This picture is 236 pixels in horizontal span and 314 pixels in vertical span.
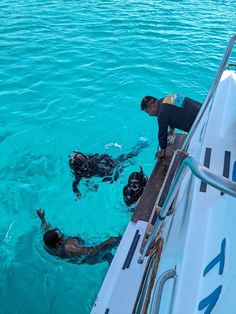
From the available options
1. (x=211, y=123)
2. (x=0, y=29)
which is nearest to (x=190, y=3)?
(x=0, y=29)

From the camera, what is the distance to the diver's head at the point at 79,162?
5.39m

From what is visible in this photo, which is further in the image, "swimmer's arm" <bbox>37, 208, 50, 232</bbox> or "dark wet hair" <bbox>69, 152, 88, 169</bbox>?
"dark wet hair" <bbox>69, 152, 88, 169</bbox>

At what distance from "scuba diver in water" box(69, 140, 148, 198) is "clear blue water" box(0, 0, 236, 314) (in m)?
0.17

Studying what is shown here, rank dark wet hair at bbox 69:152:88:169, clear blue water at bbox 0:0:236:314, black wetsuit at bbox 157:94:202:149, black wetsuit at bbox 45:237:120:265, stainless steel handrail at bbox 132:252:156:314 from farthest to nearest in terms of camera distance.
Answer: dark wet hair at bbox 69:152:88:169
black wetsuit at bbox 157:94:202:149
clear blue water at bbox 0:0:236:314
black wetsuit at bbox 45:237:120:265
stainless steel handrail at bbox 132:252:156:314

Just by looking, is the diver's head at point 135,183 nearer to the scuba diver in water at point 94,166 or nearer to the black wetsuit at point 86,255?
the black wetsuit at point 86,255

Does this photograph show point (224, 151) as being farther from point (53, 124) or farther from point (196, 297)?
point (53, 124)

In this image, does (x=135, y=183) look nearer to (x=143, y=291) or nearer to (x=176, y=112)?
(x=176, y=112)

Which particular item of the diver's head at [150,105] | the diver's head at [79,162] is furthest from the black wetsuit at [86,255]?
the diver's head at [150,105]

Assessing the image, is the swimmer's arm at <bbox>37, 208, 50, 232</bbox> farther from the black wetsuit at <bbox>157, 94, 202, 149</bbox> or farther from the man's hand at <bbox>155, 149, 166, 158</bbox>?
the black wetsuit at <bbox>157, 94, 202, 149</bbox>

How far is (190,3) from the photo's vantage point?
43.8 feet

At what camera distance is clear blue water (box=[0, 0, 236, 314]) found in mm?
4848

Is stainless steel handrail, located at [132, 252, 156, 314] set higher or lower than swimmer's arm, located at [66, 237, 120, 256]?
higher

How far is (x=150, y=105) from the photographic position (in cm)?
543

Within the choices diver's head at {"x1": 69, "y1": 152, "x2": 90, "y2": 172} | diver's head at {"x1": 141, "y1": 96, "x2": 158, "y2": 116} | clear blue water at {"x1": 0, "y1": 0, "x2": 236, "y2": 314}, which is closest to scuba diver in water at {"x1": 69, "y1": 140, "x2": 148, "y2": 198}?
diver's head at {"x1": 69, "y1": 152, "x2": 90, "y2": 172}
